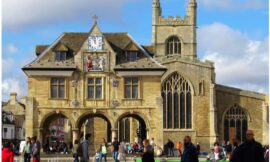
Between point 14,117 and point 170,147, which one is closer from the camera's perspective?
point 170,147

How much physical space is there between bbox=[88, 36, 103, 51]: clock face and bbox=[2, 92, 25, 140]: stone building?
155 feet

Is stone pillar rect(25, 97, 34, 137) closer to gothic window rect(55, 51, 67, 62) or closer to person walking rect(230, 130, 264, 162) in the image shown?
gothic window rect(55, 51, 67, 62)

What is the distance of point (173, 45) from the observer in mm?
102375

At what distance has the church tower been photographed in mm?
101750

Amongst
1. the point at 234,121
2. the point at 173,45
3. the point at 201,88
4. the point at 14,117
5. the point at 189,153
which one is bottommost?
the point at 189,153

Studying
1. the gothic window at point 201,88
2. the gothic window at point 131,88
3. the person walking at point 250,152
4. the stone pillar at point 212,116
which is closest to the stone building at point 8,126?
the gothic window at point 201,88

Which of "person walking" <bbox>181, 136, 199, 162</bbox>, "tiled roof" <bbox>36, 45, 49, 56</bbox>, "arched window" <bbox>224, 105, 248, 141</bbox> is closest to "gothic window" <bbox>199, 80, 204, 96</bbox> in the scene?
"arched window" <bbox>224, 105, 248, 141</bbox>

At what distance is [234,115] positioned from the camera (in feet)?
267

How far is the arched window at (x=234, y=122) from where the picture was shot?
265 feet

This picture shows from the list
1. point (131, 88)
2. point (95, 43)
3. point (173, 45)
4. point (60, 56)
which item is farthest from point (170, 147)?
point (173, 45)

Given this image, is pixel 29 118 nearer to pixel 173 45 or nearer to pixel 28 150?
pixel 28 150

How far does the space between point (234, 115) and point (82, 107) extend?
29581 millimetres

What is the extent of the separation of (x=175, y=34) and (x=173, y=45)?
1630 millimetres

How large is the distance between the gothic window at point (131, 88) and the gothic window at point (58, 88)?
485 centimetres
